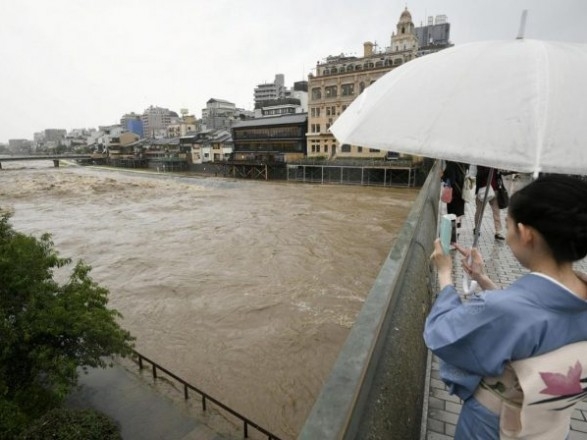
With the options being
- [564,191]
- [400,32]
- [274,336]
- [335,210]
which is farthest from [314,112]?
[564,191]

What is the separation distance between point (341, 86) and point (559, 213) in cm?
4324

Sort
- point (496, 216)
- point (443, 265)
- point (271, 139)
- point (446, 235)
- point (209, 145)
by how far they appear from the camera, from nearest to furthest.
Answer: point (443, 265), point (446, 235), point (496, 216), point (271, 139), point (209, 145)

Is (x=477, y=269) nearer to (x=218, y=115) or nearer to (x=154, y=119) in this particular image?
(x=218, y=115)

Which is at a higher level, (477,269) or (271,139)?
(271,139)

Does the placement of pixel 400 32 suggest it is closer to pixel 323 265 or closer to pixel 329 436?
pixel 323 265

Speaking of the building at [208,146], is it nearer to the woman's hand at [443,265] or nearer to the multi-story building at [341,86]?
the multi-story building at [341,86]

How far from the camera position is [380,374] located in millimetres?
1829

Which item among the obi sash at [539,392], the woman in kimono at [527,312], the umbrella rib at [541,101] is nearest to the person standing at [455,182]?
the umbrella rib at [541,101]

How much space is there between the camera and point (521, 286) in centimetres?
120

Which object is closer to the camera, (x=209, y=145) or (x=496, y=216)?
(x=496, y=216)

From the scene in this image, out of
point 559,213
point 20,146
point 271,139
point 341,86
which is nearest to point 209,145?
point 271,139

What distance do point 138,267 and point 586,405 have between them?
14188 millimetres

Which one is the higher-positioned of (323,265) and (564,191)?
(564,191)

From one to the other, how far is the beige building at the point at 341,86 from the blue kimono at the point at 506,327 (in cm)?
3853
